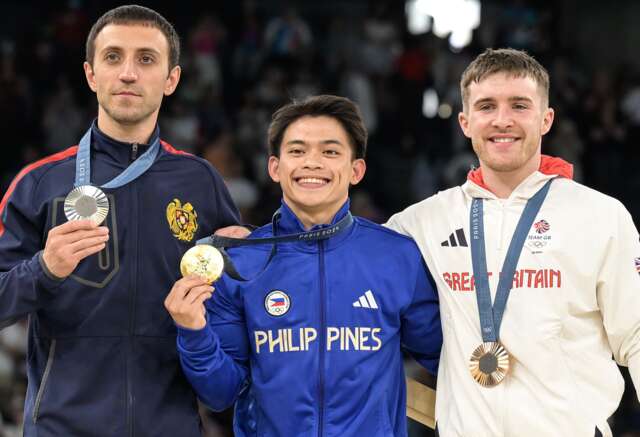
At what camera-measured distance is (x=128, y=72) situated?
3895 millimetres

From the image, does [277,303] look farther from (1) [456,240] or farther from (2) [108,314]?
(1) [456,240]

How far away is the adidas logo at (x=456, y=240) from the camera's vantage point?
3.98 m

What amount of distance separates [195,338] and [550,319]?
1238mm

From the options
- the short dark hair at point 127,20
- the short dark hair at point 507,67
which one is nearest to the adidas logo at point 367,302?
the short dark hair at point 507,67

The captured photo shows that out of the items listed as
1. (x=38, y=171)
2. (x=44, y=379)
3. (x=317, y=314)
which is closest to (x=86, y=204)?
(x=38, y=171)

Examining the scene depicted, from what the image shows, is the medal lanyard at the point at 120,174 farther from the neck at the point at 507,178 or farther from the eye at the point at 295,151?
the neck at the point at 507,178

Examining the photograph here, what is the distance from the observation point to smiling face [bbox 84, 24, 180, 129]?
392cm

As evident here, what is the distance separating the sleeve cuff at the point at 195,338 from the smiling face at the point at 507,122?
3.96ft

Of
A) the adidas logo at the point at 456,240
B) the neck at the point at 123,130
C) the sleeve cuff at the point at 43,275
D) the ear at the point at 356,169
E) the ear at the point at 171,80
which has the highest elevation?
the ear at the point at 171,80

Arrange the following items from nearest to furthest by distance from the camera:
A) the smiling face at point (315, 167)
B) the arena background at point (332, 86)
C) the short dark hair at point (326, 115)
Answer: the smiling face at point (315, 167) < the short dark hair at point (326, 115) < the arena background at point (332, 86)

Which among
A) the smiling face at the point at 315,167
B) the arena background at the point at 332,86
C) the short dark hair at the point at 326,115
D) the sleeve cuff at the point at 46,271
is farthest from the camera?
the arena background at the point at 332,86

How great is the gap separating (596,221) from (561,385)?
0.60m

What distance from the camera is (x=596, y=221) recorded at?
12.8ft

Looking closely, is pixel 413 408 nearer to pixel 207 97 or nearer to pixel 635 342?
pixel 635 342
